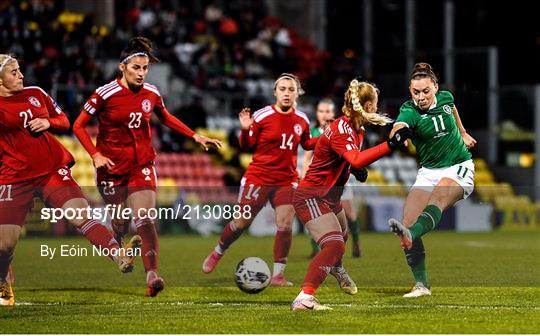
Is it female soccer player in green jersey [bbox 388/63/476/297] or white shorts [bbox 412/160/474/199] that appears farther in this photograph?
white shorts [bbox 412/160/474/199]

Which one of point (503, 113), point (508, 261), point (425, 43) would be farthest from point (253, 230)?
point (425, 43)

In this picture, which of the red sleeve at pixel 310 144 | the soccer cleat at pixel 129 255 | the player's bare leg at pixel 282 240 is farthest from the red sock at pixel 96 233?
the red sleeve at pixel 310 144

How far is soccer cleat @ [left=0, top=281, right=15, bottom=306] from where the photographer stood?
1130 cm

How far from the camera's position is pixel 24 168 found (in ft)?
37.3

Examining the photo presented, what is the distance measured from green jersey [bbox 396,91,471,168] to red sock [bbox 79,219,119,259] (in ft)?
9.61

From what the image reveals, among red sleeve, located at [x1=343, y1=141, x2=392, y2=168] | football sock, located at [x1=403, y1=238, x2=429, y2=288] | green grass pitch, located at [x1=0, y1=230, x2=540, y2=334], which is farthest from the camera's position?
football sock, located at [x1=403, y1=238, x2=429, y2=288]

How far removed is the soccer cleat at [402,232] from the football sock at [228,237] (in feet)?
7.82

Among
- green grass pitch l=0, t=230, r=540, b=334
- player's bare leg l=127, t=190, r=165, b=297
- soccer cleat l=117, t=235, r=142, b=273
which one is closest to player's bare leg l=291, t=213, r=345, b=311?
green grass pitch l=0, t=230, r=540, b=334

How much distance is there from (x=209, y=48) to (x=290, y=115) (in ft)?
48.3

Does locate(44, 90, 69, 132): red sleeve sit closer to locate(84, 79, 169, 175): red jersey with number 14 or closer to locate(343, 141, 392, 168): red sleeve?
locate(84, 79, 169, 175): red jersey with number 14

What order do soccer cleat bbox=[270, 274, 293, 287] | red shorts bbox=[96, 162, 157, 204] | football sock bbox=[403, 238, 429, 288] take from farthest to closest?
soccer cleat bbox=[270, 274, 293, 287] < red shorts bbox=[96, 162, 157, 204] < football sock bbox=[403, 238, 429, 288]

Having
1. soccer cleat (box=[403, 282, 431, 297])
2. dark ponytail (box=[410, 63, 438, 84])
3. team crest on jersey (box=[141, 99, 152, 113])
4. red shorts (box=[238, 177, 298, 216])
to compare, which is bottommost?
soccer cleat (box=[403, 282, 431, 297])

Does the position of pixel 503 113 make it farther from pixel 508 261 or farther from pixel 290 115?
pixel 290 115

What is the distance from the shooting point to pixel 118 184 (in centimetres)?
1221
